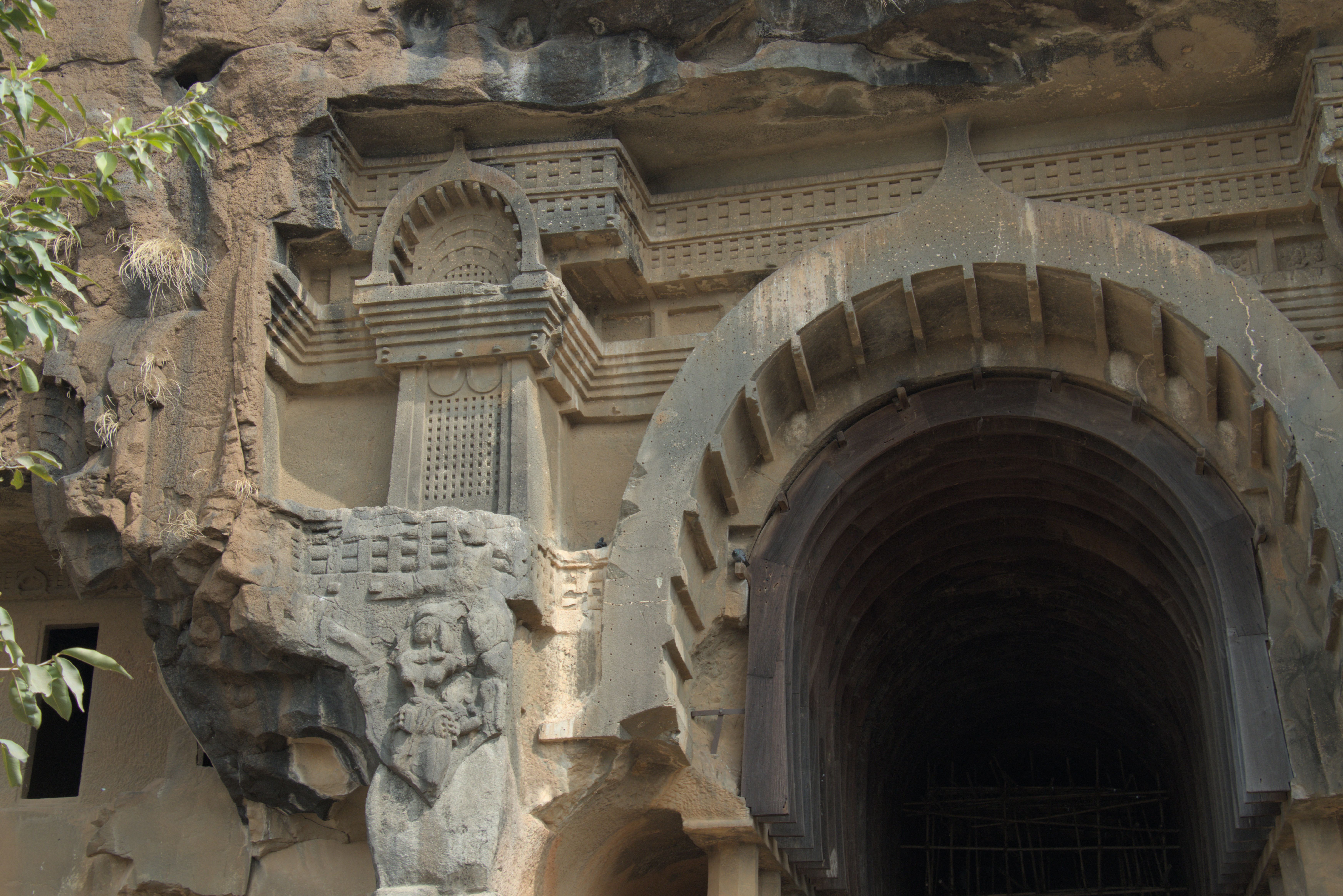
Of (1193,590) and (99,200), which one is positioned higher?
(99,200)

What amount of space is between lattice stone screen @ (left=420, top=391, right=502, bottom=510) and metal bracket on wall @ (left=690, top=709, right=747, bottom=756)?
1775mm

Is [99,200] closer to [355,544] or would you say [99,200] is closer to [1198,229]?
[355,544]

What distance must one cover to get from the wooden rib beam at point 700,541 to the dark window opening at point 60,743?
15.4 ft

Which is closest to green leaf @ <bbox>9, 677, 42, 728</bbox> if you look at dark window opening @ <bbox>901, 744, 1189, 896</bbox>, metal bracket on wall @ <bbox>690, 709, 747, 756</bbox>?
metal bracket on wall @ <bbox>690, 709, 747, 756</bbox>

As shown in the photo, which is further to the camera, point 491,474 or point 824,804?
point 824,804

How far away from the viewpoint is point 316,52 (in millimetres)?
8672

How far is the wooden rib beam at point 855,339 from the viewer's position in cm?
809

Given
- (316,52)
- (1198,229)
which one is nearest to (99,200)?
(316,52)

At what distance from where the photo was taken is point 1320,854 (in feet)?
22.6

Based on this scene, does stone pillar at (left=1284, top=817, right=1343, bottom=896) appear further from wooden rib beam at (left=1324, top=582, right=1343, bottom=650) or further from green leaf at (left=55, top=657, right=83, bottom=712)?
→ green leaf at (left=55, top=657, right=83, bottom=712)

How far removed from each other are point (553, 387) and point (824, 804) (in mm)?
3416

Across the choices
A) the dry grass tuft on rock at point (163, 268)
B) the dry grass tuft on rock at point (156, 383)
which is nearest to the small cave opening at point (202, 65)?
the dry grass tuft on rock at point (163, 268)

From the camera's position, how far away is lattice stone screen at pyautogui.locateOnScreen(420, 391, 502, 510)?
7914mm

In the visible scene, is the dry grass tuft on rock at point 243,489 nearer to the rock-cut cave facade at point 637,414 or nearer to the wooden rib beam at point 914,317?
the rock-cut cave facade at point 637,414
